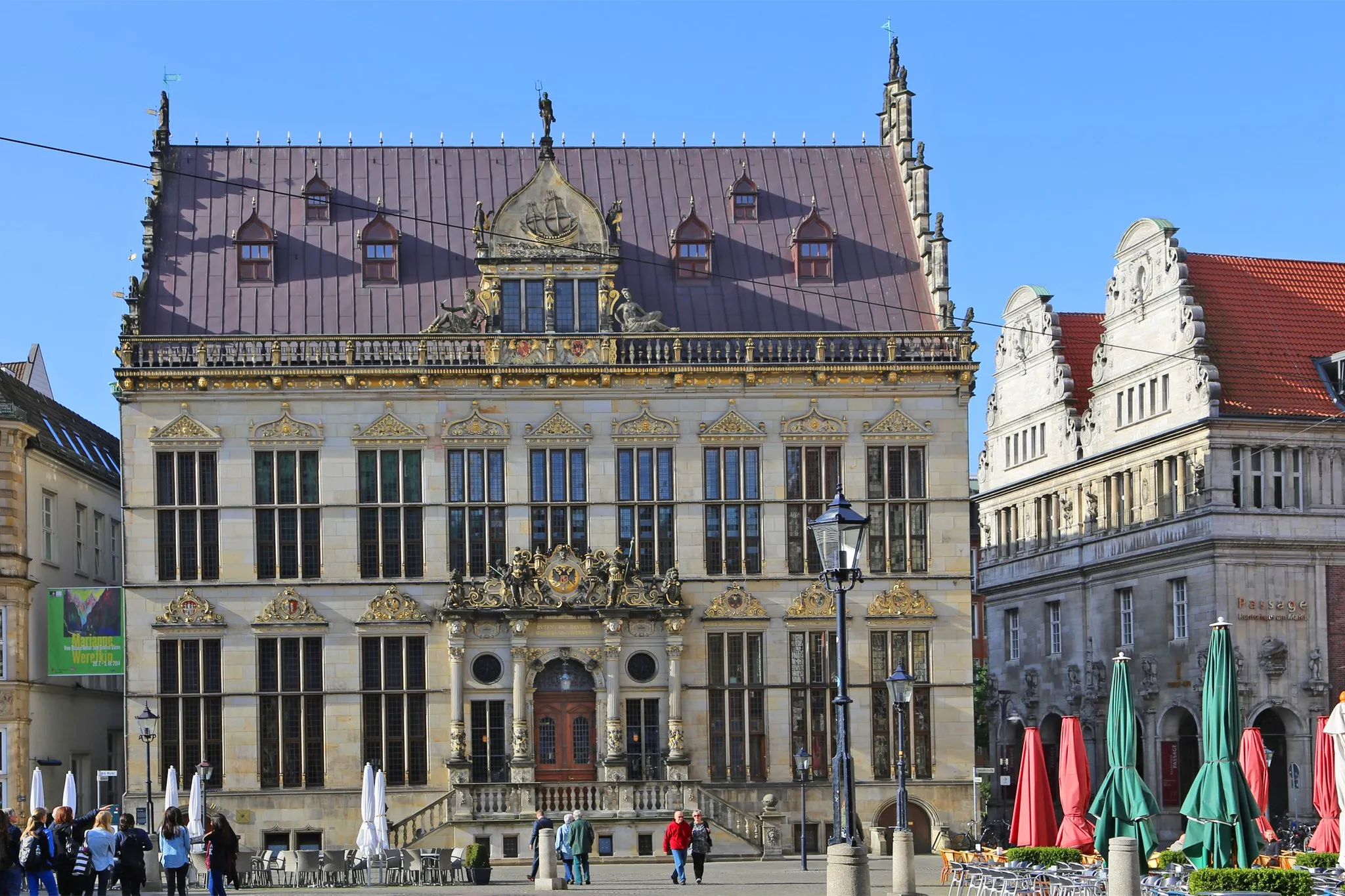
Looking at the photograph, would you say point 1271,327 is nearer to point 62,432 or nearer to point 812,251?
point 812,251

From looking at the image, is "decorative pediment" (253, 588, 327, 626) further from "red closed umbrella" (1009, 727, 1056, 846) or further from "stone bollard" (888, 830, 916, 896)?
"stone bollard" (888, 830, 916, 896)

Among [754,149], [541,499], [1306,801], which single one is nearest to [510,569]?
[541,499]

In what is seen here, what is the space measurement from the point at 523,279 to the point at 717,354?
5.12 metres

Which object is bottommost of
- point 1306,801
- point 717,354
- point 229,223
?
point 1306,801

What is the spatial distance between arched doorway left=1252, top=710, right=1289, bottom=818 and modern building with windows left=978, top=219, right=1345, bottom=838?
6 cm

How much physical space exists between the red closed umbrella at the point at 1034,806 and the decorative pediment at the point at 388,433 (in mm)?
18620

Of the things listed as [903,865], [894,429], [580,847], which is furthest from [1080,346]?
[903,865]

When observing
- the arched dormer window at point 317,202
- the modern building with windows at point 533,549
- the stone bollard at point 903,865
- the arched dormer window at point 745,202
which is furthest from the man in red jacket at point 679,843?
the arched dormer window at point 317,202

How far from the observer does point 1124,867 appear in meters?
28.0

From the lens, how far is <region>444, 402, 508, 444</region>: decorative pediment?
2030 inches

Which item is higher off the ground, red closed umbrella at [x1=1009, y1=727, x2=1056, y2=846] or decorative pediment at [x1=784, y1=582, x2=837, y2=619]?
decorative pediment at [x1=784, y1=582, x2=837, y2=619]

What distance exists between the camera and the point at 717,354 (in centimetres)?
5203

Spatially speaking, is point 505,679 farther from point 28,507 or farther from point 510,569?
point 28,507

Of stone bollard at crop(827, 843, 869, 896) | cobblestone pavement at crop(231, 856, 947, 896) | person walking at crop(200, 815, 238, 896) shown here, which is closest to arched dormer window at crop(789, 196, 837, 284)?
cobblestone pavement at crop(231, 856, 947, 896)
